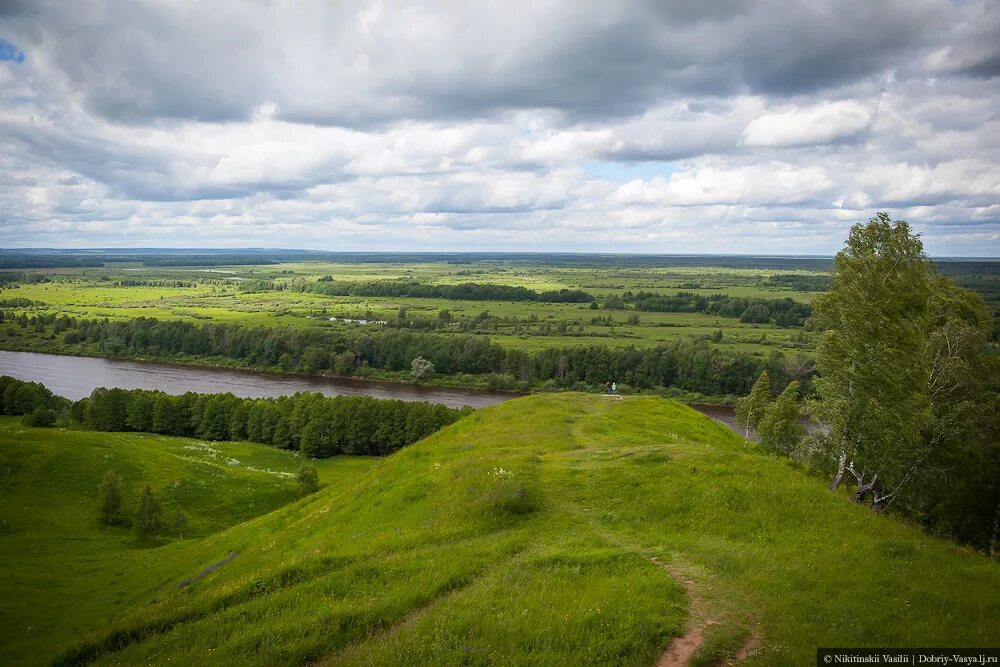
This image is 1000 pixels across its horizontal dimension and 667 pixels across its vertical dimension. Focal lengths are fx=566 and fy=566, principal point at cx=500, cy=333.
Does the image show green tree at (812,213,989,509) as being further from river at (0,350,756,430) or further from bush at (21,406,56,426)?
bush at (21,406,56,426)

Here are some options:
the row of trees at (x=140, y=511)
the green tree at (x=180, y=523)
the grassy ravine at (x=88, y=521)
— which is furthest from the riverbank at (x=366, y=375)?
the row of trees at (x=140, y=511)

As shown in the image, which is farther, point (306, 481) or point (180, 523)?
point (306, 481)

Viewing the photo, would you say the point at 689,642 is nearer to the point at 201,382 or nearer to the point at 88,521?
the point at 88,521

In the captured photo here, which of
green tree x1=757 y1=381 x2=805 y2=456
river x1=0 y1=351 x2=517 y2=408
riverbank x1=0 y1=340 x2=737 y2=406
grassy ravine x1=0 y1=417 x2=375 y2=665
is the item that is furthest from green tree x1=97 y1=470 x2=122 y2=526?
riverbank x1=0 y1=340 x2=737 y2=406

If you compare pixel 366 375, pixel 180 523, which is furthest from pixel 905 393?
pixel 366 375

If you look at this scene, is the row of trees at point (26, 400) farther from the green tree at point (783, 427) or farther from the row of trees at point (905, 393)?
the row of trees at point (905, 393)

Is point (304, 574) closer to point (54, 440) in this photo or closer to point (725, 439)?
point (725, 439)

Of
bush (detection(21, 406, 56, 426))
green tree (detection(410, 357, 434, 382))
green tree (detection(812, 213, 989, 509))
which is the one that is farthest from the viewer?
green tree (detection(410, 357, 434, 382))
